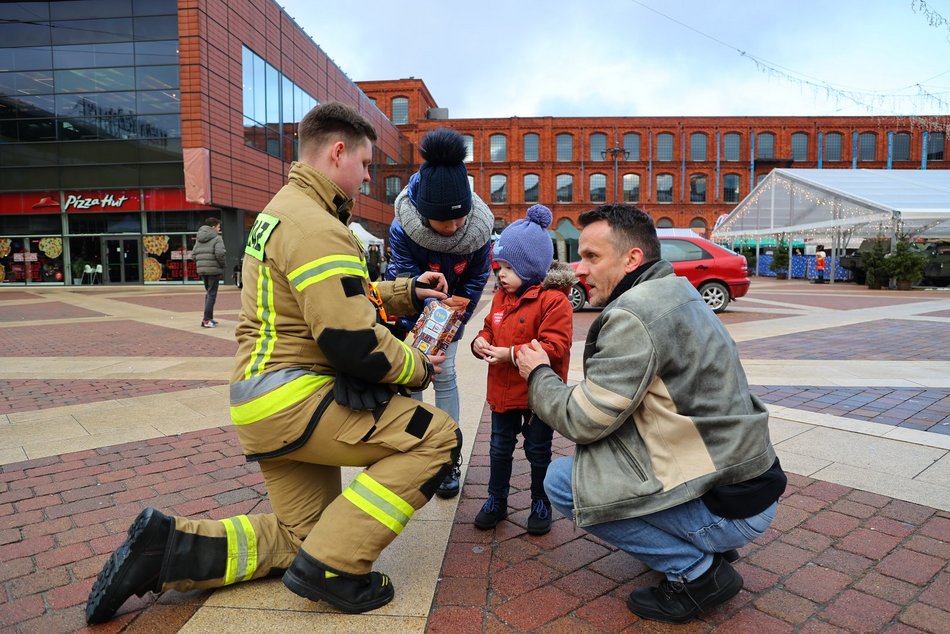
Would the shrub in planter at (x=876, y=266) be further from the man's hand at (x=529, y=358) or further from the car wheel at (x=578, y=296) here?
the man's hand at (x=529, y=358)

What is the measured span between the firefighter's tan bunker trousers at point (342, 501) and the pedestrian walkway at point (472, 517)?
14 centimetres

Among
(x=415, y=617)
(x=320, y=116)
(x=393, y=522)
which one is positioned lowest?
(x=415, y=617)

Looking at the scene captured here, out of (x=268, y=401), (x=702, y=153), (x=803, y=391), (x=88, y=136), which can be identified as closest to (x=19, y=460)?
(x=268, y=401)

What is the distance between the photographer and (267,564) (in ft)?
7.98

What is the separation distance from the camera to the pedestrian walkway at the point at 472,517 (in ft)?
7.31

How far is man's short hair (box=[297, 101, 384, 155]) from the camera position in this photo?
2340 mm

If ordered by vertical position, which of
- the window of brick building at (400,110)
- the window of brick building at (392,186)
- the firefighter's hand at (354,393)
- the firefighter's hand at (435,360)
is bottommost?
the firefighter's hand at (354,393)

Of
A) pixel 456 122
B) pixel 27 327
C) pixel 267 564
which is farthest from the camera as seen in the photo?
pixel 456 122

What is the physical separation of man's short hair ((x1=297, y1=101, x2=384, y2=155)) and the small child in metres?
0.88

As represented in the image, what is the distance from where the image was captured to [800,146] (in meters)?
55.4

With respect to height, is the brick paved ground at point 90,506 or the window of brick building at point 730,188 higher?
the window of brick building at point 730,188

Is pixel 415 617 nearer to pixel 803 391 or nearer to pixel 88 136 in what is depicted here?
pixel 803 391

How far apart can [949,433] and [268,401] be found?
4.42 metres

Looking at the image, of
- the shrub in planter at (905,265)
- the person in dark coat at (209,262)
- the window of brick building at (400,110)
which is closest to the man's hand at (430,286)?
the person in dark coat at (209,262)
